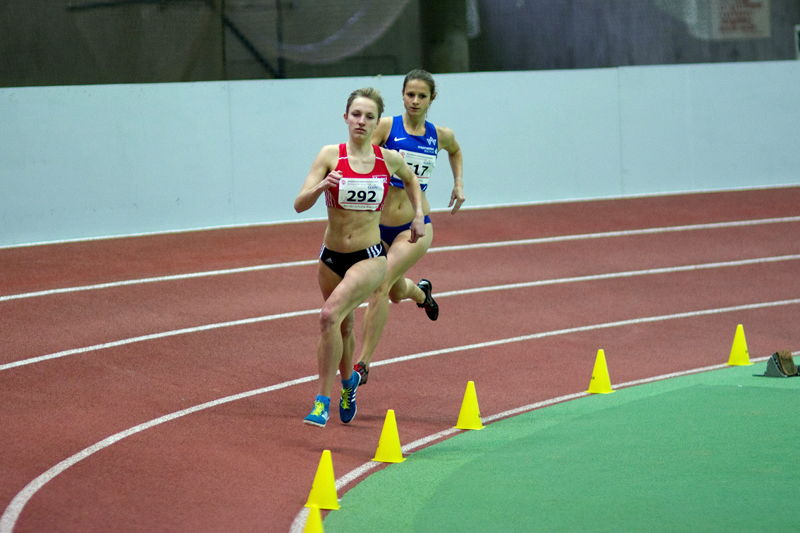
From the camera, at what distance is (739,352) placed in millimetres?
10266

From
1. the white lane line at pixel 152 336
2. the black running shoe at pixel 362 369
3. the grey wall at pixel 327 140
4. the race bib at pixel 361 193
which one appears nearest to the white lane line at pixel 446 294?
the white lane line at pixel 152 336

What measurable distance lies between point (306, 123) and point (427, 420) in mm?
8965

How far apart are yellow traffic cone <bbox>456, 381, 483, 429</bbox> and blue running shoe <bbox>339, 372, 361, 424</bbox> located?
0.75 m

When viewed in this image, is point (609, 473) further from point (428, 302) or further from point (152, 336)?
point (152, 336)

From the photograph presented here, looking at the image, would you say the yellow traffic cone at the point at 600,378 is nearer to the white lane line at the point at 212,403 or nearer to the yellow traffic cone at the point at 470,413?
the yellow traffic cone at the point at 470,413

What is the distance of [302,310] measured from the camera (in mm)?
11938

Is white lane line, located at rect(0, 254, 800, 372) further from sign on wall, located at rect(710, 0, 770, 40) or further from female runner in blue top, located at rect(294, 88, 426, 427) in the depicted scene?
sign on wall, located at rect(710, 0, 770, 40)

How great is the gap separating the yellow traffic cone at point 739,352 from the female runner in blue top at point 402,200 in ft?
9.76

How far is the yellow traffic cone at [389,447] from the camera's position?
7.22m

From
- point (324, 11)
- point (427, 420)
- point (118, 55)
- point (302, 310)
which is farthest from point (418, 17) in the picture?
point (427, 420)

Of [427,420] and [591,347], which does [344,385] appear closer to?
[427,420]

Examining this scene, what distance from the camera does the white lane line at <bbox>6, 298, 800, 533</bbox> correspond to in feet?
20.1

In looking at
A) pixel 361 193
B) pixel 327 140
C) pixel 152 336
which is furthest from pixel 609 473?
pixel 327 140

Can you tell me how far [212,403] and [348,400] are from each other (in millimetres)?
1129
